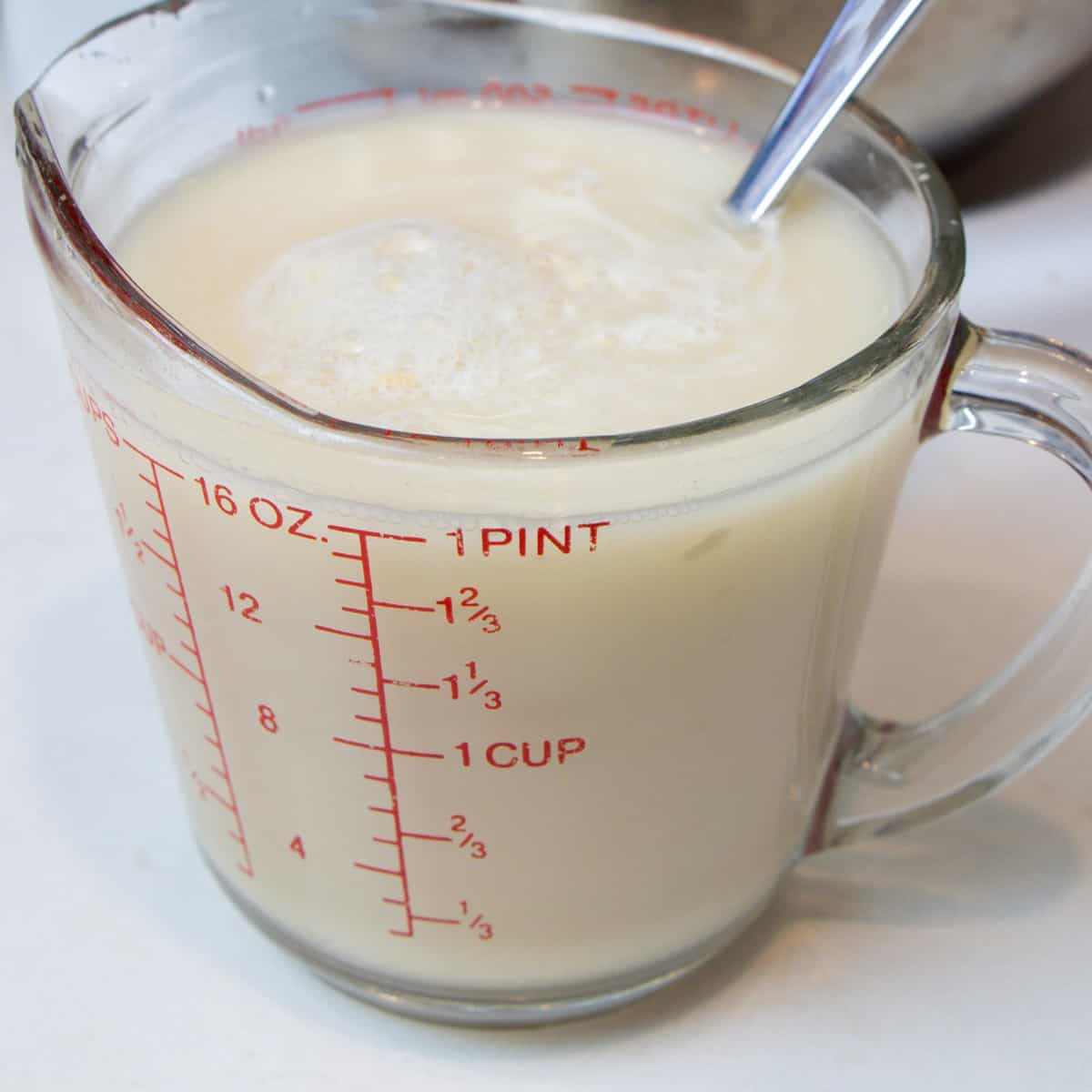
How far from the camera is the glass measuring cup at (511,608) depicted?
44 centimetres

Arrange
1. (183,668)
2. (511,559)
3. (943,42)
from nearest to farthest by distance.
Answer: (511,559)
(183,668)
(943,42)

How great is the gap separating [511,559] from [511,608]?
2cm

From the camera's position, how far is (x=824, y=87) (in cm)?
58

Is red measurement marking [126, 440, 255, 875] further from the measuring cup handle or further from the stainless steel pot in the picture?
the stainless steel pot

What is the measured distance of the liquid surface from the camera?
0.52 m

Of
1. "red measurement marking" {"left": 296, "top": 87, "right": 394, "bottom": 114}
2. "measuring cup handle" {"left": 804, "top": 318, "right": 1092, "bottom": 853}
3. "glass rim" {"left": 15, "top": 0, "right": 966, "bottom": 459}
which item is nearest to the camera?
"glass rim" {"left": 15, "top": 0, "right": 966, "bottom": 459}

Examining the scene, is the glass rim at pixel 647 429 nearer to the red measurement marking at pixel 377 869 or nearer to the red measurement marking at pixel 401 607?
the red measurement marking at pixel 401 607

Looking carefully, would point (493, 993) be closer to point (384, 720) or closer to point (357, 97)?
point (384, 720)

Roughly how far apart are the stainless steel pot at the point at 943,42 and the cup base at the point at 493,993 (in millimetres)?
560

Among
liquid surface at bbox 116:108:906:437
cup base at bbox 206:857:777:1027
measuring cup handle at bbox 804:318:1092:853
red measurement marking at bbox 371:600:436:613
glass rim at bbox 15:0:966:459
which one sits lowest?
cup base at bbox 206:857:777:1027

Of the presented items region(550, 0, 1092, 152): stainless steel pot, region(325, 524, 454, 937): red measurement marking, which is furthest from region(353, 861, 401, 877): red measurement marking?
region(550, 0, 1092, 152): stainless steel pot

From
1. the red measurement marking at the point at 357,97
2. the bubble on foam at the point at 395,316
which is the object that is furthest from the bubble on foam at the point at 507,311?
the red measurement marking at the point at 357,97

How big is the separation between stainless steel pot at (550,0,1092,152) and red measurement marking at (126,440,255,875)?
1.81ft

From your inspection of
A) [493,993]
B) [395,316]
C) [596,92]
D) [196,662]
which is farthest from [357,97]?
[493,993]
